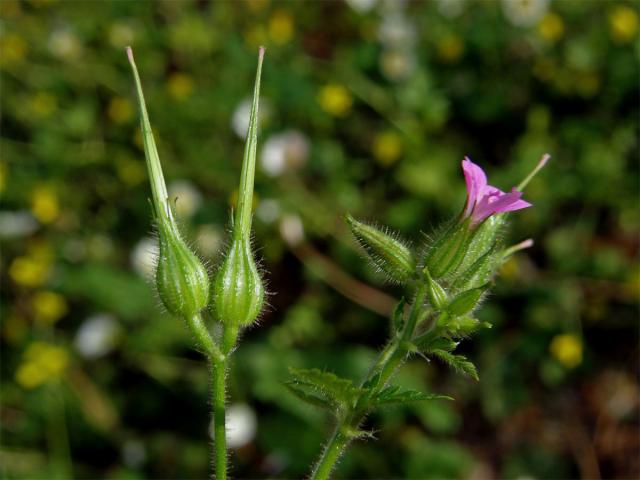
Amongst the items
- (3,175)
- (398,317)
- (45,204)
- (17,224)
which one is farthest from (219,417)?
(3,175)

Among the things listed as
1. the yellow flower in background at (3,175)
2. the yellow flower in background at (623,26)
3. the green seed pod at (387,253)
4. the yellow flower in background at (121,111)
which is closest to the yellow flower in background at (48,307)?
the yellow flower in background at (3,175)

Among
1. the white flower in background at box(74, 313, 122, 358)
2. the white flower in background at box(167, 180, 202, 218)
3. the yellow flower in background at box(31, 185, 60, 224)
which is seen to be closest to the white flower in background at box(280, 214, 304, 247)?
the white flower in background at box(167, 180, 202, 218)

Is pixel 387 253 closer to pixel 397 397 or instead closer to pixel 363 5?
pixel 397 397

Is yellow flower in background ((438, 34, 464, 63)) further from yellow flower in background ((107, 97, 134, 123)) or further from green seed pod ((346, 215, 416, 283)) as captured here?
green seed pod ((346, 215, 416, 283))

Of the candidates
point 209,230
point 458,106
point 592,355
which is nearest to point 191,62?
point 209,230

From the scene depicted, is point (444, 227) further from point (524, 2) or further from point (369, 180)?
point (524, 2)

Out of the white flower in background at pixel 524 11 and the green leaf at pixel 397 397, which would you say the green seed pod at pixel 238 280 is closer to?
the green leaf at pixel 397 397
